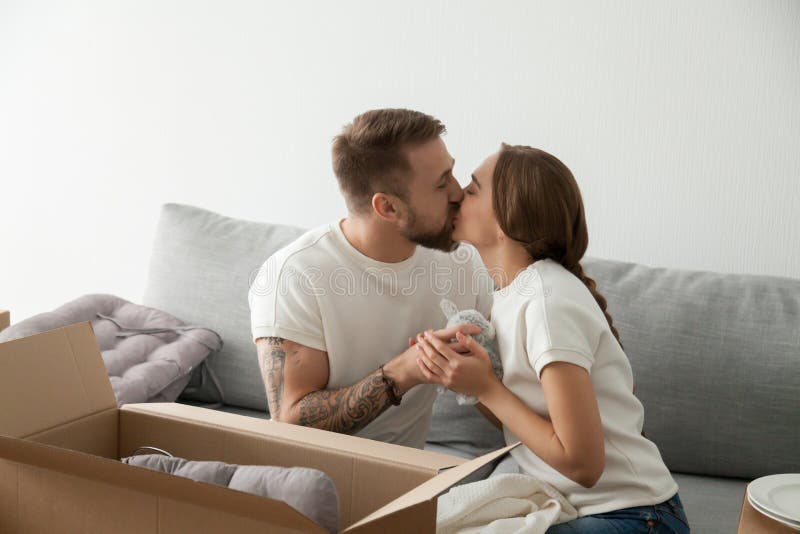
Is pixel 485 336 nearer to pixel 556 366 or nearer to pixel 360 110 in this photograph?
pixel 556 366

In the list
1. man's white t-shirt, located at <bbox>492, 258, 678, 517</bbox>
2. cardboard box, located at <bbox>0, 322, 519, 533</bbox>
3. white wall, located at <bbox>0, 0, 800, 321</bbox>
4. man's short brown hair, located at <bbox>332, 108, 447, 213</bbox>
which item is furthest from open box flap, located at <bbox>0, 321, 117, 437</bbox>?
white wall, located at <bbox>0, 0, 800, 321</bbox>

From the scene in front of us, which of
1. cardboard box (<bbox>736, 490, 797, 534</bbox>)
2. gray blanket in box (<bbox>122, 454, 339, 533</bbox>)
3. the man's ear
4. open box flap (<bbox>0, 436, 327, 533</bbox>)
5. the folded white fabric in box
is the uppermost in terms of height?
the man's ear

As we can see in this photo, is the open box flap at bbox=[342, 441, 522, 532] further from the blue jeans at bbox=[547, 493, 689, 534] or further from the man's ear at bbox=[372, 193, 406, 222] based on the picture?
the man's ear at bbox=[372, 193, 406, 222]

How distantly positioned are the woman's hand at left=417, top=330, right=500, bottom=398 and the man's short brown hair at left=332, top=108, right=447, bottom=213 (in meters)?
0.46

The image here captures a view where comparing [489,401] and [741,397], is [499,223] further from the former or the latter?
[741,397]

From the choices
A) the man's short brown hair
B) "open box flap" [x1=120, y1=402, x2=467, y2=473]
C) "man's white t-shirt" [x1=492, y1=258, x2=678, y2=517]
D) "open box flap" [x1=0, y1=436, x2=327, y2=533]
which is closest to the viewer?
"open box flap" [x1=0, y1=436, x2=327, y2=533]

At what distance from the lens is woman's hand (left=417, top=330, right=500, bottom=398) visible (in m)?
1.37

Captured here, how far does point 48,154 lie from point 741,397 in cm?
236

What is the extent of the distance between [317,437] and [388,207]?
0.73 meters

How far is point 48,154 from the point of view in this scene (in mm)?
3014

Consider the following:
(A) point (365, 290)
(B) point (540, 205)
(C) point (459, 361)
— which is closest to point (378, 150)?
(A) point (365, 290)

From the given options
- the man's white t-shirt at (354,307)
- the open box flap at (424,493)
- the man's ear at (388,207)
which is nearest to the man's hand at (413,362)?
the man's white t-shirt at (354,307)

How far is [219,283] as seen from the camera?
2.30 meters

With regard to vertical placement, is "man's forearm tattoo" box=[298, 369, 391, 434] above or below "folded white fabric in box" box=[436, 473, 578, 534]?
below
